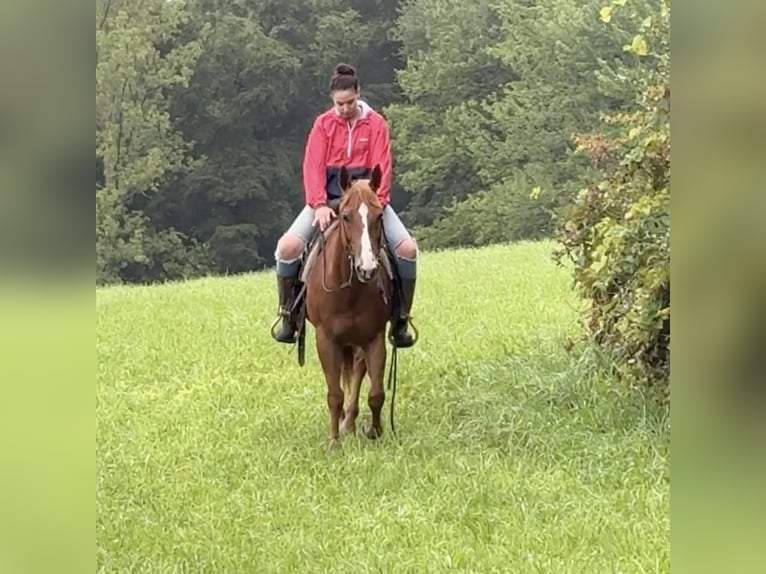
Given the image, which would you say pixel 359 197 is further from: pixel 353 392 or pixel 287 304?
pixel 353 392

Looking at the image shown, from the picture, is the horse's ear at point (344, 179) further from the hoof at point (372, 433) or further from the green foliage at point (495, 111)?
the green foliage at point (495, 111)

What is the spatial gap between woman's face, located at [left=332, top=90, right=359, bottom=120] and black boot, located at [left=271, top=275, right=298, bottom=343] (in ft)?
3.09

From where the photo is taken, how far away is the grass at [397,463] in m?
3.41

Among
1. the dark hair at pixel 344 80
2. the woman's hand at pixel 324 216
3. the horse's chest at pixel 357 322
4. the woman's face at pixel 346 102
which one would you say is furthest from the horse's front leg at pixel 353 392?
the dark hair at pixel 344 80

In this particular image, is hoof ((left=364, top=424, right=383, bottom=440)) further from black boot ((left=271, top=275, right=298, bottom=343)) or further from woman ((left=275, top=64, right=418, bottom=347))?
black boot ((left=271, top=275, right=298, bottom=343))

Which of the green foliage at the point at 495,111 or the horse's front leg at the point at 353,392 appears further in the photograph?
the green foliage at the point at 495,111

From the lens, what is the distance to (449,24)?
17.9m

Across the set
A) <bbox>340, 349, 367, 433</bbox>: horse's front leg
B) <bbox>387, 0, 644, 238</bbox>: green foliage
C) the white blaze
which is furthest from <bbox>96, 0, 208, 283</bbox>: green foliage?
the white blaze

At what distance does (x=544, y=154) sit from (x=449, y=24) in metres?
3.19

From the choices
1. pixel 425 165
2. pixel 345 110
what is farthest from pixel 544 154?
pixel 345 110

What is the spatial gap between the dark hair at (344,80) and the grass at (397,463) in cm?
180

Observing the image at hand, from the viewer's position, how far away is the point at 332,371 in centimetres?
478

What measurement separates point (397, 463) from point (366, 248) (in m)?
1.05
